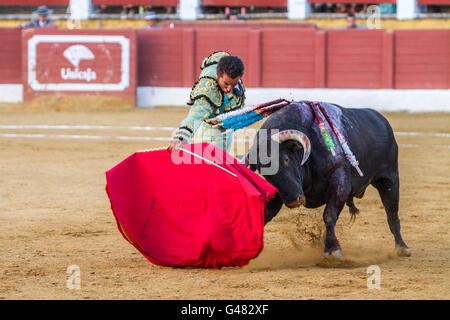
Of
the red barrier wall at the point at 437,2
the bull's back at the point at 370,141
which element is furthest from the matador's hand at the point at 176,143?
the red barrier wall at the point at 437,2

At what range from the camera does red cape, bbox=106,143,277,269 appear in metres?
3.93

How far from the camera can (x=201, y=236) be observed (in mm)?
4000

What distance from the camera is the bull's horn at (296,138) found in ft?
13.0

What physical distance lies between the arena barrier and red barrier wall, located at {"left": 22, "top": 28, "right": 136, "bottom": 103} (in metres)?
0.01

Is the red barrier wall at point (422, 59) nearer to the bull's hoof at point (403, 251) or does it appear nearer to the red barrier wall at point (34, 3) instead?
the red barrier wall at point (34, 3)

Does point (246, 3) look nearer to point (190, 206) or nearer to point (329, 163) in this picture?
point (329, 163)

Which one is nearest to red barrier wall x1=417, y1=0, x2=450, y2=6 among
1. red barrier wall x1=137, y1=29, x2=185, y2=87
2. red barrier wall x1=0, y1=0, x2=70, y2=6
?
red barrier wall x1=137, y1=29, x2=185, y2=87

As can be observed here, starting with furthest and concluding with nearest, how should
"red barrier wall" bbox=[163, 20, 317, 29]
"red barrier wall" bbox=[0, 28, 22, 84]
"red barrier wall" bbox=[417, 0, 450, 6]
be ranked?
"red barrier wall" bbox=[417, 0, 450, 6], "red barrier wall" bbox=[163, 20, 317, 29], "red barrier wall" bbox=[0, 28, 22, 84]

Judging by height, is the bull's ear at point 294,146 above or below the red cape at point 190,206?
above

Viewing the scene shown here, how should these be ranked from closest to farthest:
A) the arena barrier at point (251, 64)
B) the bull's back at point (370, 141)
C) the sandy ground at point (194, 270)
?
the sandy ground at point (194, 270)
the bull's back at point (370, 141)
the arena barrier at point (251, 64)

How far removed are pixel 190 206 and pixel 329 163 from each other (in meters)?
0.69

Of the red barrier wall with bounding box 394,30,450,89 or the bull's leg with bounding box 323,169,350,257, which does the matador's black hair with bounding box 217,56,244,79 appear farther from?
the red barrier wall with bounding box 394,30,450,89

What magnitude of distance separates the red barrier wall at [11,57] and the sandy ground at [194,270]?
5.42 metres
